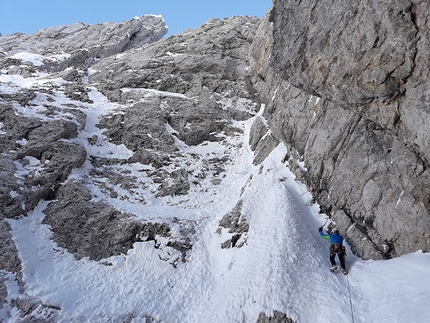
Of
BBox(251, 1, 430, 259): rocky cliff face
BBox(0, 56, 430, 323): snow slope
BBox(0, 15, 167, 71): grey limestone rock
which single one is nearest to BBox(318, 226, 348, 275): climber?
BBox(0, 56, 430, 323): snow slope

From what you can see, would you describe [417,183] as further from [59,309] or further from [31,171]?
[31,171]

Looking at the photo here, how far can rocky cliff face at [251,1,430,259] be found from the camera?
10.4 metres

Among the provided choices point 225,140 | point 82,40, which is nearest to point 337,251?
point 225,140

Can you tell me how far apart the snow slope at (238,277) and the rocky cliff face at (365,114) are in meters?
1.20

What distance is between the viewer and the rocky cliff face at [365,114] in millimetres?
10352

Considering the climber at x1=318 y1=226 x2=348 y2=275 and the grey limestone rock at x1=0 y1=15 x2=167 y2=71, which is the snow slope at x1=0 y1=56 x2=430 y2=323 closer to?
the climber at x1=318 y1=226 x2=348 y2=275

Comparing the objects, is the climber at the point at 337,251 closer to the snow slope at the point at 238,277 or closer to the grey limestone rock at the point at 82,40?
the snow slope at the point at 238,277

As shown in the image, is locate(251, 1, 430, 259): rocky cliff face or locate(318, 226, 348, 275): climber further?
locate(318, 226, 348, 275): climber

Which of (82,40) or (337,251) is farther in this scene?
(82,40)

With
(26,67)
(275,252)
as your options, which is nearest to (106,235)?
(275,252)

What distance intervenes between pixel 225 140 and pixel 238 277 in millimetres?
15061

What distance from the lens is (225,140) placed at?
26109mm

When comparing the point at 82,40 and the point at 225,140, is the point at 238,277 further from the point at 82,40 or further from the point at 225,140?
the point at 82,40

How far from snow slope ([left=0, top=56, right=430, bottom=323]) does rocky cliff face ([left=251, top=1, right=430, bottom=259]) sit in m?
1.20
